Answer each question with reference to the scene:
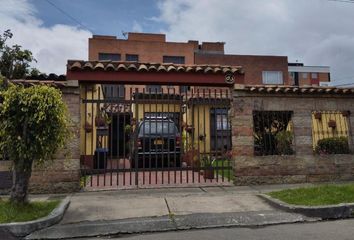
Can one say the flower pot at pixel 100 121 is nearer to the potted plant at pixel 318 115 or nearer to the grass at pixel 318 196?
the grass at pixel 318 196

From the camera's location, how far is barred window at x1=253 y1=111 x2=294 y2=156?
1052cm

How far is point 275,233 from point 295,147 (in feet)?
16.2

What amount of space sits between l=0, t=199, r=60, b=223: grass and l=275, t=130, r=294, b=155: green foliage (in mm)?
6050

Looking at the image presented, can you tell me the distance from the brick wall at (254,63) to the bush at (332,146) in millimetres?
38025

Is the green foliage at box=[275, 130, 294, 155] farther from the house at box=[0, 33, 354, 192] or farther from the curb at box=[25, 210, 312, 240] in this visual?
the curb at box=[25, 210, 312, 240]

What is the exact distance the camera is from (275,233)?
5973mm

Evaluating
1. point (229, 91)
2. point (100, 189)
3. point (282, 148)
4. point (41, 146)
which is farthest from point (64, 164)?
point (282, 148)

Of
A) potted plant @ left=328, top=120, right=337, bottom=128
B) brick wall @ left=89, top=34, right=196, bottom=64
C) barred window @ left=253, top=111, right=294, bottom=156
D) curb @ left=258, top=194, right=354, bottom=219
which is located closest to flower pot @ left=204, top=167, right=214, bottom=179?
barred window @ left=253, top=111, right=294, bottom=156

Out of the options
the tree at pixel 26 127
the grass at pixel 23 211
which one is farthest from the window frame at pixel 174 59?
the grass at pixel 23 211

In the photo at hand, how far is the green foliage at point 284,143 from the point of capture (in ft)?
34.7

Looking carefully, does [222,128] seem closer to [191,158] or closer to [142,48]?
[191,158]

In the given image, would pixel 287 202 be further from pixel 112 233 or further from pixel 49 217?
pixel 49 217

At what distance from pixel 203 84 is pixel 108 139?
4.74m

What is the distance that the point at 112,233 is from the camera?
612 centimetres
